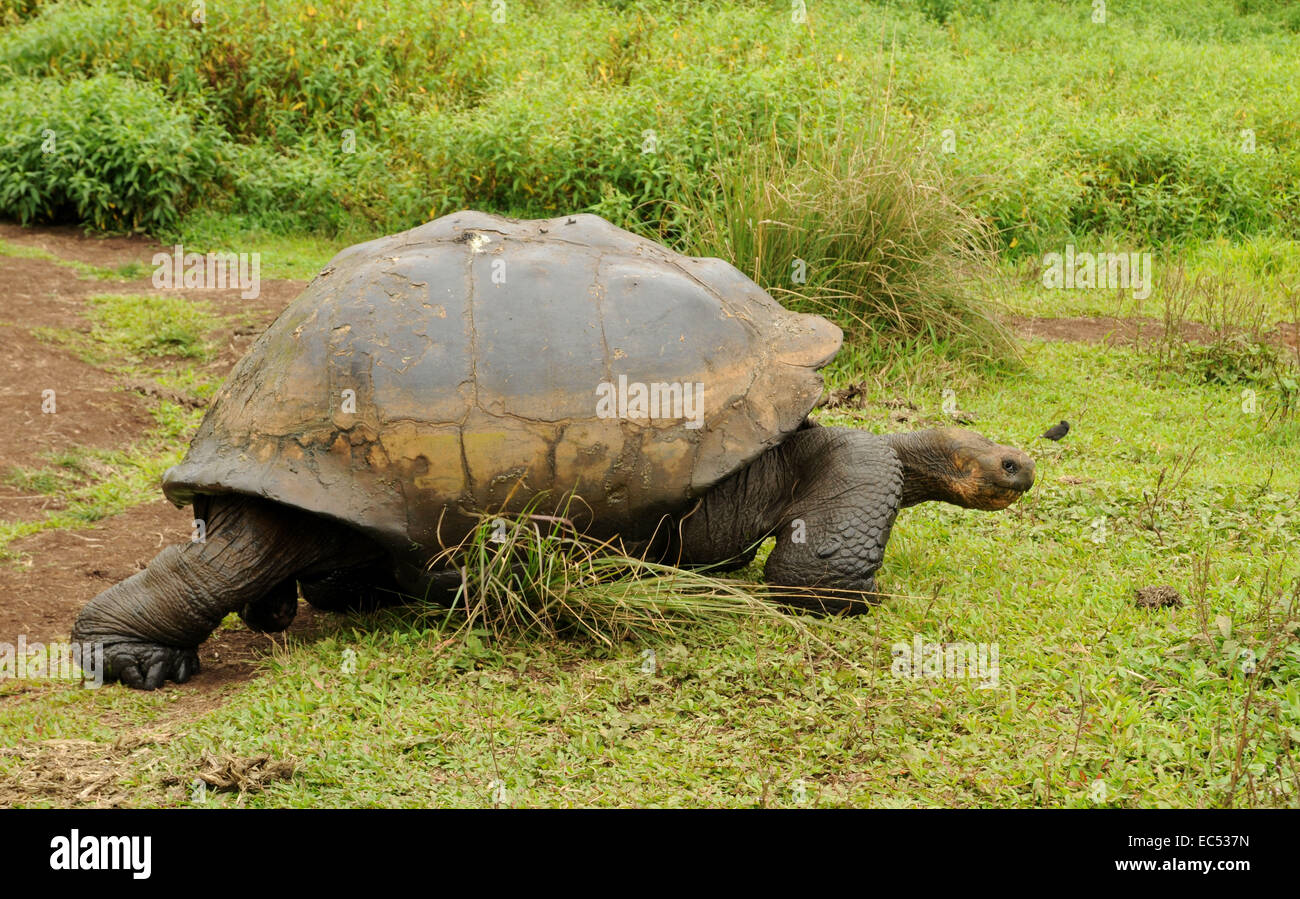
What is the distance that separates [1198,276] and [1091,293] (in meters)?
0.97

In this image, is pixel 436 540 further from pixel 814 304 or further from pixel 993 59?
pixel 993 59

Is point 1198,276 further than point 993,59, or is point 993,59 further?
point 993,59

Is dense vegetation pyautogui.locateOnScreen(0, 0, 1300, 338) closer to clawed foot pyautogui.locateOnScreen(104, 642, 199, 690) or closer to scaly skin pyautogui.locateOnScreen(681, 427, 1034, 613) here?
scaly skin pyautogui.locateOnScreen(681, 427, 1034, 613)

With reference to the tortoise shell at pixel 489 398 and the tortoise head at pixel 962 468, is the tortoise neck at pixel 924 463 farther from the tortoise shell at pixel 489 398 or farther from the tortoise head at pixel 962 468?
the tortoise shell at pixel 489 398

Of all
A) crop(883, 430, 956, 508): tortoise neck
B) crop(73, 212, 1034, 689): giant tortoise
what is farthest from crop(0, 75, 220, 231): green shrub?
crop(883, 430, 956, 508): tortoise neck

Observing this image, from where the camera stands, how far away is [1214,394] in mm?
7676

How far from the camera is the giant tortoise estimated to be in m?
4.38

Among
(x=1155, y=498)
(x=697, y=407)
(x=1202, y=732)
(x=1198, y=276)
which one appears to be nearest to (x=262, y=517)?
(x=697, y=407)

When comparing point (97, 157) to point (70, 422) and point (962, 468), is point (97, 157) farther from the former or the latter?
point (962, 468)

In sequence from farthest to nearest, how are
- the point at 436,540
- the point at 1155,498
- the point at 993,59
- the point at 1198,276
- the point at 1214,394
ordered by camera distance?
the point at 993,59 → the point at 1198,276 → the point at 1214,394 → the point at 1155,498 → the point at 436,540

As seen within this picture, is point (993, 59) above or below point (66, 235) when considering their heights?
above

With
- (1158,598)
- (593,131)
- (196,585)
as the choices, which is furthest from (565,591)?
(593,131)

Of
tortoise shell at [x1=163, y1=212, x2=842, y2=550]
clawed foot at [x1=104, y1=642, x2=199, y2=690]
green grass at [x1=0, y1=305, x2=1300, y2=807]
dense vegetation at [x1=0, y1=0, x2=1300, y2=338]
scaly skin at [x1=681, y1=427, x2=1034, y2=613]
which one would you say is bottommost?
clawed foot at [x1=104, y1=642, x2=199, y2=690]

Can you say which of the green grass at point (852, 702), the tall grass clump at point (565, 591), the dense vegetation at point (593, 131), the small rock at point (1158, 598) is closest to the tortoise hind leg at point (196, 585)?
the green grass at point (852, 702)
